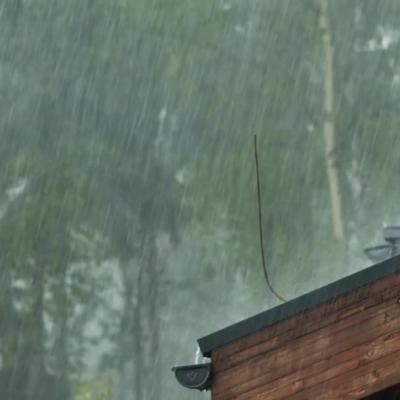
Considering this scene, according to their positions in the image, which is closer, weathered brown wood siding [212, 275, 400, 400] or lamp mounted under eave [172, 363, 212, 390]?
weathered brown wood siding [212, 275, 400, 400]

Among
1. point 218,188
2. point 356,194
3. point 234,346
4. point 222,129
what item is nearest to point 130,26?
point 222,129

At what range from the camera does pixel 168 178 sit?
3031 cm

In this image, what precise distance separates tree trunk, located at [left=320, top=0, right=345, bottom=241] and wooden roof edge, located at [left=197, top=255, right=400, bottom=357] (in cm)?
2300

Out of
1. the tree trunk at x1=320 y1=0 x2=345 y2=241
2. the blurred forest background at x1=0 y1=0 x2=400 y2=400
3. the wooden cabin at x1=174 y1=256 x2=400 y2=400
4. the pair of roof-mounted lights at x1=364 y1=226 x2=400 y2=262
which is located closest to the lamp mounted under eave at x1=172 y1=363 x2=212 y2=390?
the wooden cabin at x1=174 y1=256 x2=400 y2=400

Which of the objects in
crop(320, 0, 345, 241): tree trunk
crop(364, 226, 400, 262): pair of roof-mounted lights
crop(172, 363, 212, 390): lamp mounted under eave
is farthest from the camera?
crop(320, 0, 345, 241): tree trunk

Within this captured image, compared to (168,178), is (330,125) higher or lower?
lower

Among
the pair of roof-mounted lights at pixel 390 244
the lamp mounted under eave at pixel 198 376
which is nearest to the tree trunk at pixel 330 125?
the pair of roof-mounted lights at pixel 390 244

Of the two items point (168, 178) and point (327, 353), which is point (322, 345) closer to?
point (327, 353)

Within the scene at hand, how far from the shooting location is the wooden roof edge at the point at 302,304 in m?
5.27

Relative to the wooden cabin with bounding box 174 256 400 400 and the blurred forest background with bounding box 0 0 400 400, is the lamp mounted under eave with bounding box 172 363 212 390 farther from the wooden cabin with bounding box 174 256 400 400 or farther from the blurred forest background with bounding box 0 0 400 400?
the blurred forest background with bounding box 0 0 400 400

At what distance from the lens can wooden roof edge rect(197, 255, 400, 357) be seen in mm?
5270

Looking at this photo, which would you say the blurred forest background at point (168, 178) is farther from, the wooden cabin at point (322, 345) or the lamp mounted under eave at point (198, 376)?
the wooden cabin at point (322, 345)

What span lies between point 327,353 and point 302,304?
28 centimetres

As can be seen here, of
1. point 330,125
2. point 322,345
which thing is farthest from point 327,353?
point 330,125
